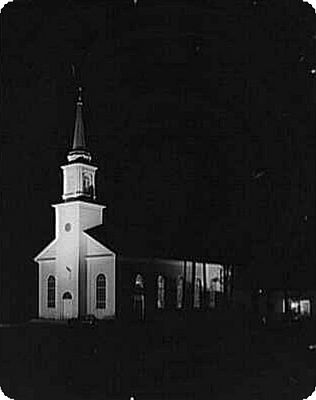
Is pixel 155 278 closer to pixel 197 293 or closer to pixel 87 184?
pixel 197 293

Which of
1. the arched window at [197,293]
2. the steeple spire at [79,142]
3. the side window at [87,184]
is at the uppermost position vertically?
the steeple spire at [79,142]

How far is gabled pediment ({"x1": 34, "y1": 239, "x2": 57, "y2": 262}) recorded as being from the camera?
67.7 inches

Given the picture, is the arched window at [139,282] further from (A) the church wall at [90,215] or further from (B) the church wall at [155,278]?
(A) the church wall at [90,215]

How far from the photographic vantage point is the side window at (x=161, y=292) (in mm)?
1622

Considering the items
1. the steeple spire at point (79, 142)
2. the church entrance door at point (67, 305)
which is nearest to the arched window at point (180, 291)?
the church entrance door at point (67, 305)

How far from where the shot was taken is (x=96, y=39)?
5.90 ft

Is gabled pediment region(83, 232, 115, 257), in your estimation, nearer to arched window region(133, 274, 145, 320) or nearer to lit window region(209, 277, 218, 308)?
arched window region(133, 274, 145, 320)

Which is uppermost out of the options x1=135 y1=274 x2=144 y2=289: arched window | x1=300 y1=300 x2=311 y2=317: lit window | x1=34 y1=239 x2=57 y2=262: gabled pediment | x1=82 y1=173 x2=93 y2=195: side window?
Answer: x1=82 y1=173 x2=93 y2=195: side window

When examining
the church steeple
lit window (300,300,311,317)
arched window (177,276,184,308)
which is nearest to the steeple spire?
the church steeple

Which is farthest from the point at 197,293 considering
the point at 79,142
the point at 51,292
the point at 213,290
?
the point at 79,142

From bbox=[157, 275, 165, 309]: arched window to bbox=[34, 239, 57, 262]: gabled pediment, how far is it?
0.30m

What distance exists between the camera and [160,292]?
64.4 inches

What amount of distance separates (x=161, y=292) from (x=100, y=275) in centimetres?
16

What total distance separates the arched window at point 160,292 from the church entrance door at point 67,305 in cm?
22
